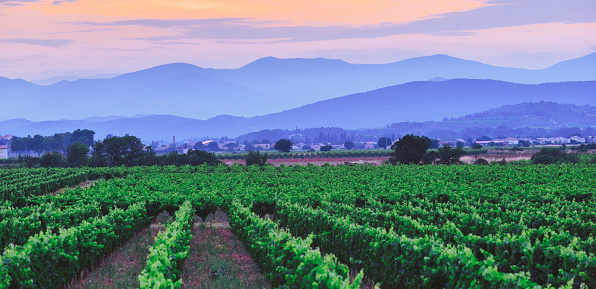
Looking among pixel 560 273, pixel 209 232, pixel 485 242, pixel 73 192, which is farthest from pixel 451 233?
pixel 73 192

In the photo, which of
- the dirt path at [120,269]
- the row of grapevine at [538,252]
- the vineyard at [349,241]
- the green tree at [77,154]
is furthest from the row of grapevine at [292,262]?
the green tree at [77,154]

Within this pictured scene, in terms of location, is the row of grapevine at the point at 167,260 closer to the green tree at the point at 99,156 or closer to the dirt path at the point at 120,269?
the dirt path at the point at 120,269

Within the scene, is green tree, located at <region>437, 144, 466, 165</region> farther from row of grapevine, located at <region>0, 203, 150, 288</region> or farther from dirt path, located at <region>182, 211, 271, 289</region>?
row of grapevine, located at <region>0, 203, 150, 288</region>

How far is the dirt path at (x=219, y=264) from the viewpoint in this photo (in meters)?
19.5

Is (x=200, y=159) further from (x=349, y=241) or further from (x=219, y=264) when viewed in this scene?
(x=349, y=241)

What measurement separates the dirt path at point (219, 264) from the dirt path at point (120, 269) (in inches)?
72.2

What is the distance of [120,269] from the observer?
858 inches

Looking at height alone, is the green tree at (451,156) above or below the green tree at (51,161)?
below

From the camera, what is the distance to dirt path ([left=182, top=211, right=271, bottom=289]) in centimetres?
1953

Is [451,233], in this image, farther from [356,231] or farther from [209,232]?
[209,232]

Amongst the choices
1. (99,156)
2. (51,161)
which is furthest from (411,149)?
(51,161)

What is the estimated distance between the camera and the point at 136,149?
357 feet

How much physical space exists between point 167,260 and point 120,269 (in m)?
7.16

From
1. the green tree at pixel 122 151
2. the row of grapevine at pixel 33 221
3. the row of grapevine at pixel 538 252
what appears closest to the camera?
the row of grapevine at pixel 538 252
